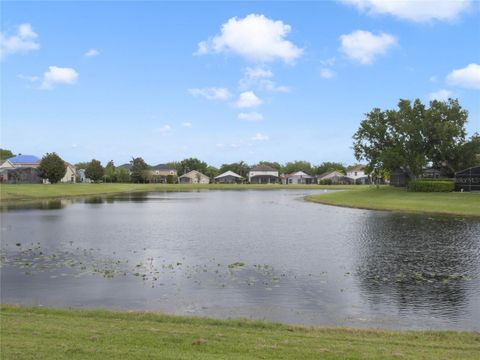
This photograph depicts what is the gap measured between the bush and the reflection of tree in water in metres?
33.9

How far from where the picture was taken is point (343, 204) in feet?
213

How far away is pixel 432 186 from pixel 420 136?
31.2 feet

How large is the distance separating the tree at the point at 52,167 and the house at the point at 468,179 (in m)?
87.1

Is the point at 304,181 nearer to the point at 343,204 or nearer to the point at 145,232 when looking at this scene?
the point at 343,204

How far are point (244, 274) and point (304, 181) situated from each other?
178 meters

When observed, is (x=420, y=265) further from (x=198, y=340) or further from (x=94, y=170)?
(x=94, y=170)

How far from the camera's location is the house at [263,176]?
19175 centimetres

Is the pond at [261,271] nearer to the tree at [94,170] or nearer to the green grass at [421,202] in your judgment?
the green grass at [421,202]

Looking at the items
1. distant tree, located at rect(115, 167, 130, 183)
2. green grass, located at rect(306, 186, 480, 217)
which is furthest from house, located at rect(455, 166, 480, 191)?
distant tree, located at rect(115, 167, 130, 183)

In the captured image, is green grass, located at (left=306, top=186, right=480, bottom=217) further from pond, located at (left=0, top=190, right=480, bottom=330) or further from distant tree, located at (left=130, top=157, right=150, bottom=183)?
distant tree, located at (left=130, top=157, right=150, bottom=183)

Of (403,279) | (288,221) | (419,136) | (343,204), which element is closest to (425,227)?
(288,221)

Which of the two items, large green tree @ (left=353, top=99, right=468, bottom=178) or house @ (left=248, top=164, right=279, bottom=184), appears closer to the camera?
large green tree @ (left=353, top=99, right=468, bottom=178)

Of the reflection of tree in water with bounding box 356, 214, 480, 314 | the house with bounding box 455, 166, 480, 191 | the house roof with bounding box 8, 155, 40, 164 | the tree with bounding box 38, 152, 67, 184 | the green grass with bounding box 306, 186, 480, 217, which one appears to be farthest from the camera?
the house roof with bounding box 8, 155, 40, 164

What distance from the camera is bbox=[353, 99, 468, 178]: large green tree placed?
7412 centimetres
